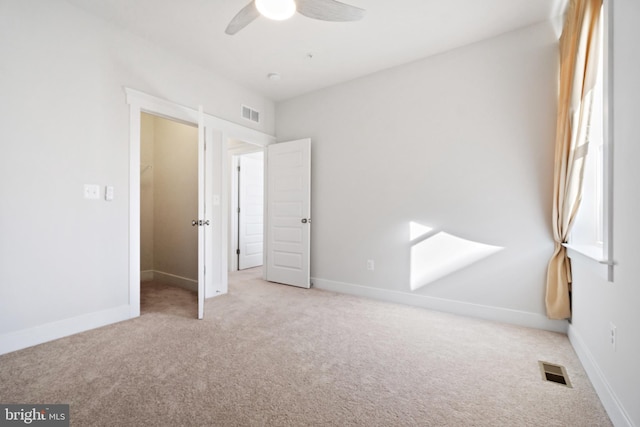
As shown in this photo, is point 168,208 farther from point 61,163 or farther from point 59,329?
point 59,329

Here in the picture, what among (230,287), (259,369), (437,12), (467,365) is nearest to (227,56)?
(437,12)

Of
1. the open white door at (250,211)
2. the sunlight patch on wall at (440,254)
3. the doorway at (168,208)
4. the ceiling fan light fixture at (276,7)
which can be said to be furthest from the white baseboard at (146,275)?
the ceiling fan light fixture at (276,7)

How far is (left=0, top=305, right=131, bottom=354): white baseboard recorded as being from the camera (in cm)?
214

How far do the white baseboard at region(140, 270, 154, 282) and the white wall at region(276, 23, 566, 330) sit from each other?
2.62m

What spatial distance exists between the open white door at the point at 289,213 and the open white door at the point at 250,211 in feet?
3.64

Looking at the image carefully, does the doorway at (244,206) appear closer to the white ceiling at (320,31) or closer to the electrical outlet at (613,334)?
the white ceiling at (320,31)

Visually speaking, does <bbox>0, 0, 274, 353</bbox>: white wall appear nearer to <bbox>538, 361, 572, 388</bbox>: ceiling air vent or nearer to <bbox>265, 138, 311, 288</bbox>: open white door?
<bbox>265, 138, 311, 288</bbox>: open white door

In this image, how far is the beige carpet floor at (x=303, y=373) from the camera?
1505 millimetres

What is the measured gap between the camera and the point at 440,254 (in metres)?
3.17

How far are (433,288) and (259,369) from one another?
215cm

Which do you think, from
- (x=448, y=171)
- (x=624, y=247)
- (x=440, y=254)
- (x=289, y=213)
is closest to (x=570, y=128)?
(x=448, y=171)

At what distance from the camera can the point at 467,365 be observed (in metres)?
2.01

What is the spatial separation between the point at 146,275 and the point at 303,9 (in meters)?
4.34

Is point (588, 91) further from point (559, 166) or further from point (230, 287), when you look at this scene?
point (230, 287)
